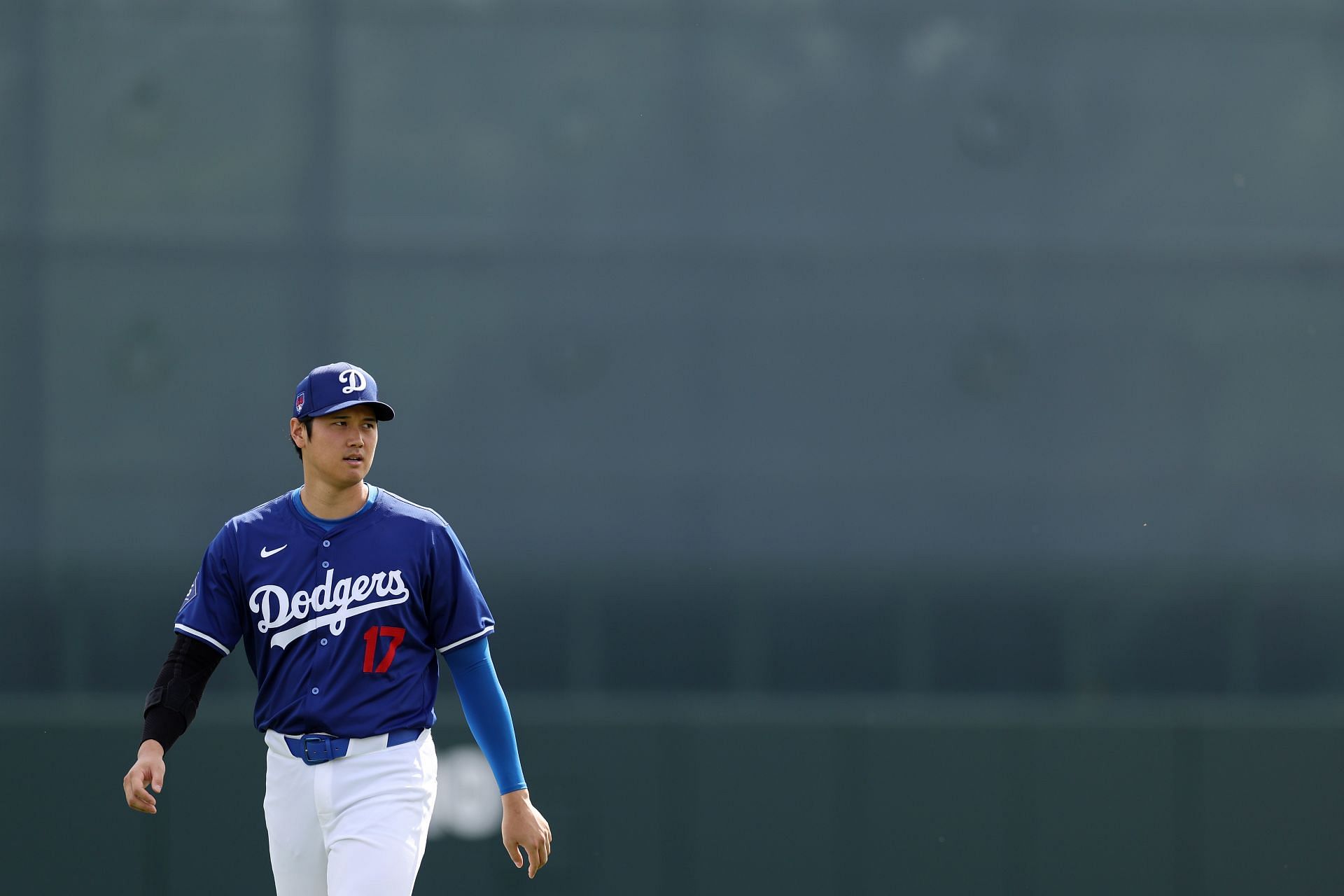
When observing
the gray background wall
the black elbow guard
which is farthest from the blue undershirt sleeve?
the gray background wall

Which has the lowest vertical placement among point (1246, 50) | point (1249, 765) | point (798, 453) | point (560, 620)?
point (1249, 765)

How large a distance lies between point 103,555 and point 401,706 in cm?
212

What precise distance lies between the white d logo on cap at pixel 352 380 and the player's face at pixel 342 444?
1.5 inches

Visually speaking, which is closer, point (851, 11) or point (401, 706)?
point (401, 706)

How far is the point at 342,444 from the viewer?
3.04 metres

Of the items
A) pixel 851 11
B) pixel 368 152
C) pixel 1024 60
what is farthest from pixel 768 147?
pixel 368 152

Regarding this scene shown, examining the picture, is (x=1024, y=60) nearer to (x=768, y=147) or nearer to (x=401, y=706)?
(x=768, y=147)

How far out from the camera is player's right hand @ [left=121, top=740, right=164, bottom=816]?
2850 mm

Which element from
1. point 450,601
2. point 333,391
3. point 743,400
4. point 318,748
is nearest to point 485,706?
point 450,601

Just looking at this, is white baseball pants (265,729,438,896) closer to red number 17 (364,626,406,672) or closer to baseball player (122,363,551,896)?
baseball player (122,363,551,896)

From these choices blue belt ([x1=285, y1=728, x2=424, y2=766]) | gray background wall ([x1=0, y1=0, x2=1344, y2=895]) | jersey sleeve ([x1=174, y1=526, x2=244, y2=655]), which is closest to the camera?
blue belt ([x1=285, y1=728, x2=424, y2=766])

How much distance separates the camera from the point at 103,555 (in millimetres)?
4727

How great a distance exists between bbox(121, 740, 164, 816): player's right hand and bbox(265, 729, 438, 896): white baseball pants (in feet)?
0.72

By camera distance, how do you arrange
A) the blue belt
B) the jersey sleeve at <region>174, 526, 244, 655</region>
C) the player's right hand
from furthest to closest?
the jersey sleeve at <region>174, 526, 244, 655</region>
the blue belt
the player's right hand
